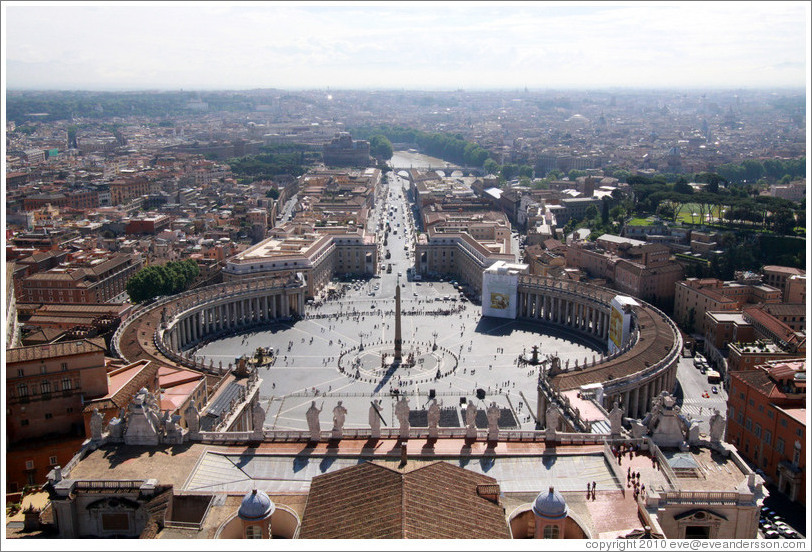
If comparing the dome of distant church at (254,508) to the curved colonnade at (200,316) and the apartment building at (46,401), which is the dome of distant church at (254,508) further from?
the curved colonnade at (200,316)

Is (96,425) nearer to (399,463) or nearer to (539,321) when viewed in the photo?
(399,463)

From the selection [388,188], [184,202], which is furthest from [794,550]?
[388,188]

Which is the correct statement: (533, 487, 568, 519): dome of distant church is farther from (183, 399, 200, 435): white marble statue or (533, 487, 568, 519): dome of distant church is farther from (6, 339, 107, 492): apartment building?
(6, 339, 107, 492): apartment building

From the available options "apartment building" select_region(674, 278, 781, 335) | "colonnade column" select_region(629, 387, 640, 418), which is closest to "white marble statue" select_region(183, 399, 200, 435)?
"colonnade column" select_region(629, 387, 640, 418)

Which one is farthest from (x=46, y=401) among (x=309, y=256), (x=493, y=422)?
(x=309, y=256)

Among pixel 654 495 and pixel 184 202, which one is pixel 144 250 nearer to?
pixel 184 202
